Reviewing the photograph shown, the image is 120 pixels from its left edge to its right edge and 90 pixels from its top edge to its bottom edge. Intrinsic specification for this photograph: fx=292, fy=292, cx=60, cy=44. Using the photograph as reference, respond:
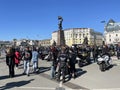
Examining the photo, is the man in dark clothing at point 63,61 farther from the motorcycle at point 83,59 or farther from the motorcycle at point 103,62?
the motorcycle at point 83,59

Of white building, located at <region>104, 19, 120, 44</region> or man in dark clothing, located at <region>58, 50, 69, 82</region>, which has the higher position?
white building, located at <region>104, 19, 120, 44</region>

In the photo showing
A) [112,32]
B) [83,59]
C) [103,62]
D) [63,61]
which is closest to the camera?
[63,61]

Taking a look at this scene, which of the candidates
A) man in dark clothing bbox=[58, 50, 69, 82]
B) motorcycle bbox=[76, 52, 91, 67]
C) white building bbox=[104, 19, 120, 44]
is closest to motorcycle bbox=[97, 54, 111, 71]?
motorcycle bbox=[76, 52, 91, 67]

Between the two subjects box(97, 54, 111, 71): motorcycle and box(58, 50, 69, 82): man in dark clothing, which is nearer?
box(58, 50, 69, 82): man in dark clothing

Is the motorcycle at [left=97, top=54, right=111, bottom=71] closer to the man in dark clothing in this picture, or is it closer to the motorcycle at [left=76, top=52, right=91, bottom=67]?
the motorcycle at [left=76, top=52, right=91, bottom=67]

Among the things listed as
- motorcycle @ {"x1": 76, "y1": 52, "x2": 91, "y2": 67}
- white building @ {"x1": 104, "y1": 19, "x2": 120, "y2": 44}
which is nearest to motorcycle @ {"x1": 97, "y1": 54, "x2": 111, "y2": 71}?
motorcycle @ {"x1": 76, "y1": 52, "x2": 91, "y2": 67}

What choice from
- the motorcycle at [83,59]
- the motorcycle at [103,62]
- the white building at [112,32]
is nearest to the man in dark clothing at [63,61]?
the motorcycle at [103,62]

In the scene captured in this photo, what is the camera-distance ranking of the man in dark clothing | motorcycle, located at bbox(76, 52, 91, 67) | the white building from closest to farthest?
the man in dark clothing < motorcycle, located at bbox(76, 52, 91, 67) < the white building

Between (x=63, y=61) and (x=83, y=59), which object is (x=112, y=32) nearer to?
(x=83, y=59)

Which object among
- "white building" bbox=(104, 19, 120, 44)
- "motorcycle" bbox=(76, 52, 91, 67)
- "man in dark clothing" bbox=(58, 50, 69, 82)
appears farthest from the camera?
"white building" bbox=(104, 19, 120, 44)

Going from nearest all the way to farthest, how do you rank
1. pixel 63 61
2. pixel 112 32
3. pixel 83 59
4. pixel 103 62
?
pixel 63 61 < pixel 103 62 < pixel 83 59 < pixel 112 32

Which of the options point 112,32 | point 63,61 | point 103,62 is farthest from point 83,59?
point 112,32

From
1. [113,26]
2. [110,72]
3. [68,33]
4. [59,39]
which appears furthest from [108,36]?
[110,72]

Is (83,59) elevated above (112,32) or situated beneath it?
situated beneath
